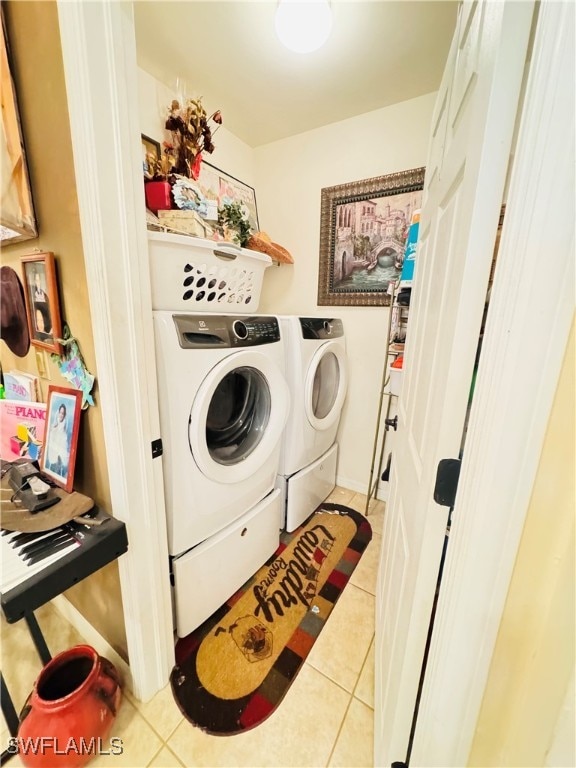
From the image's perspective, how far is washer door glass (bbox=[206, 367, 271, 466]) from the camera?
1.29 m

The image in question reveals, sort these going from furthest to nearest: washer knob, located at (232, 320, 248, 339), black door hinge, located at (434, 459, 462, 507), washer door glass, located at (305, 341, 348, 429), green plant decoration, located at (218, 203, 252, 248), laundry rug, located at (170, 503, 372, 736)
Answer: washer door glass, located at (305, 341, 348, 429), green plant decoration, located at (218, 203, 252, 248), washer knob, located at (232, 320, 248, 339), laundry rug, located at (170, 503, 372, 736), black door hinge, located at (434, 459, 462, 507)

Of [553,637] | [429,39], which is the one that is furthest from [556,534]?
[429,39]

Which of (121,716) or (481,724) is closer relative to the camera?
(481,724)

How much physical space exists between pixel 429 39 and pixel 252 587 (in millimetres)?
2596

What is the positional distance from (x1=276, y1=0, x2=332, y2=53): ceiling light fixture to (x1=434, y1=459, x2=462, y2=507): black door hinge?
5.29 feet

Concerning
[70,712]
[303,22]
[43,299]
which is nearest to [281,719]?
[70,712]

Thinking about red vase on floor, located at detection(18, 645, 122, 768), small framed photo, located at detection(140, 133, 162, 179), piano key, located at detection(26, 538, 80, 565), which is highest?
small framed photo, located at detection(140, 133, 162, 179)

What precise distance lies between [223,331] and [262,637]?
1252 mm

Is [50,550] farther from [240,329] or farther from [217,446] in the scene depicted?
[240,329]

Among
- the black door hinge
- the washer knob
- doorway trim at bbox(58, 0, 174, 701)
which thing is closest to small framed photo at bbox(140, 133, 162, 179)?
doorway trim at bbox(58, 0, 174, 701)

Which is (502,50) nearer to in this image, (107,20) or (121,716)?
(107,20)

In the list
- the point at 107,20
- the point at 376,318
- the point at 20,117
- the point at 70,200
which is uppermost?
the point at 107,20

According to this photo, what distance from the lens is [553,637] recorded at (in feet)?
1.33

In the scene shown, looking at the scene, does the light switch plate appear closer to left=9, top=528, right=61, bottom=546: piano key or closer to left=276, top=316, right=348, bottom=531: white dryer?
left=9, top=528, right=61, bottom=546: piano key
